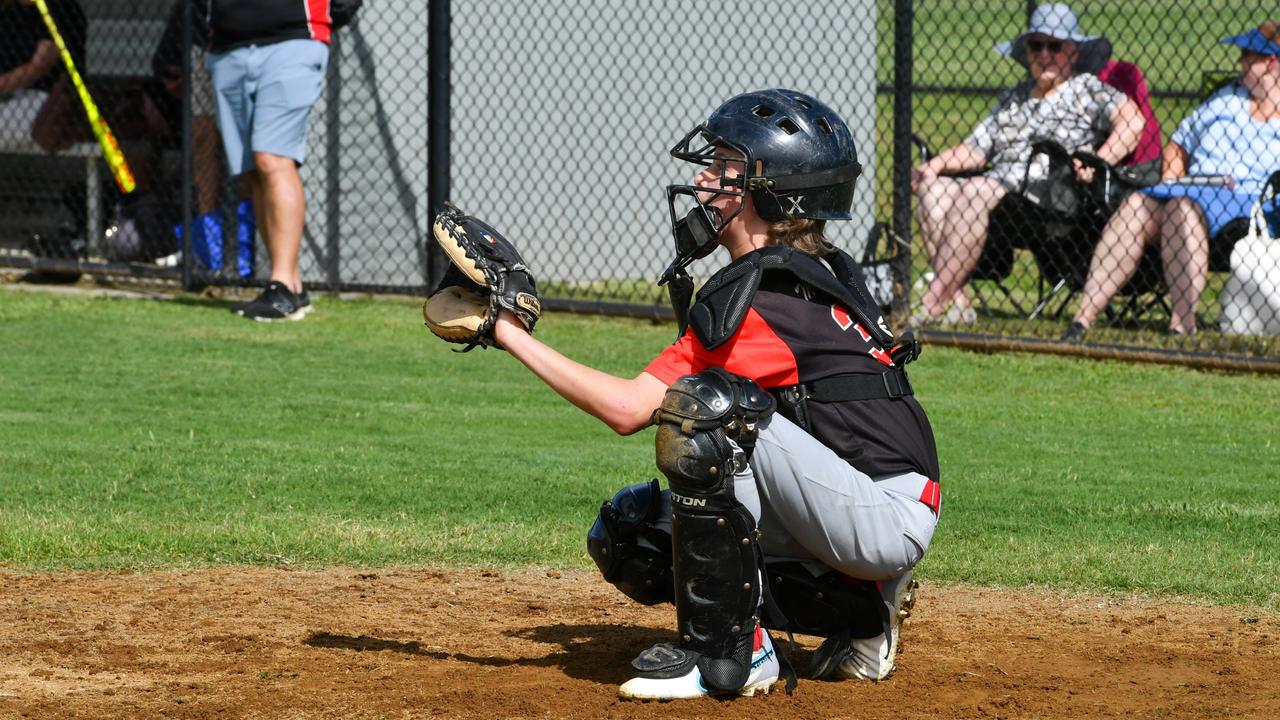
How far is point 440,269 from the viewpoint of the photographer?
1038 centimetres

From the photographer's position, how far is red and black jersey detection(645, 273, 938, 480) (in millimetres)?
3520

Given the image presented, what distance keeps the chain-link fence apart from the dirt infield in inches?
188

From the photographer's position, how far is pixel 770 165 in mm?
3688

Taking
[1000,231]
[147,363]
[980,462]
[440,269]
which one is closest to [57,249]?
[440,269]

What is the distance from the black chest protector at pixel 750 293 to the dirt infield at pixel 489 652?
0.78m

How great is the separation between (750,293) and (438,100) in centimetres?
713

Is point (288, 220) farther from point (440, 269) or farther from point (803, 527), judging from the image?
point (803, 527)

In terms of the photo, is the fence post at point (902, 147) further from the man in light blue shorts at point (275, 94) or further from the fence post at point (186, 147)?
the fence post at point (186, 147)

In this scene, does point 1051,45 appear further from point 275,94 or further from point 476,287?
point 476,287

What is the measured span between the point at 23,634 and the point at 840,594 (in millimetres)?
1922

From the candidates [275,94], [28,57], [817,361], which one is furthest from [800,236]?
[28,57]

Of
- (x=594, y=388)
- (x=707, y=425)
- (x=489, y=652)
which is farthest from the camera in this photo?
(x=489, y=652)

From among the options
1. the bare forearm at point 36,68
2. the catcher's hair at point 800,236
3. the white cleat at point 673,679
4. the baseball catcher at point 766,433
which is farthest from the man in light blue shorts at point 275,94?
the white cleat at point 673,679

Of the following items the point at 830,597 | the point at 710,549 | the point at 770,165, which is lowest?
the point at 830,597
